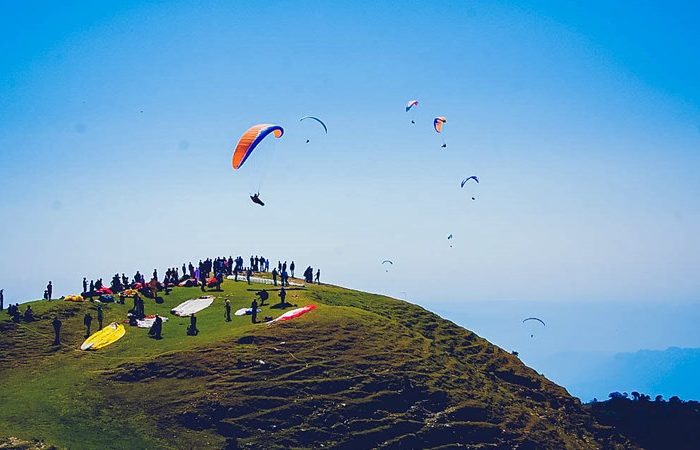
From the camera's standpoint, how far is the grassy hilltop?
4084 cm

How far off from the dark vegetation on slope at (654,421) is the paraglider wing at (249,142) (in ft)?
124

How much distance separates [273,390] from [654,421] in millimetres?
40707

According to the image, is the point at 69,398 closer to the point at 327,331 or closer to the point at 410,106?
the point at 327,331

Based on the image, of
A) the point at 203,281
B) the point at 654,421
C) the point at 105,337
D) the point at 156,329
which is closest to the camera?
the point at 105,337

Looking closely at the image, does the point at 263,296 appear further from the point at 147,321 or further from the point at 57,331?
the point at 57,331

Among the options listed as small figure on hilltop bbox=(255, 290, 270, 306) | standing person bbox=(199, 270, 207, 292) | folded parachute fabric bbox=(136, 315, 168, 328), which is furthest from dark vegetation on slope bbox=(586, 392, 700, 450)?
folded parachute fabric bbox=(136, 315, 168, 328)

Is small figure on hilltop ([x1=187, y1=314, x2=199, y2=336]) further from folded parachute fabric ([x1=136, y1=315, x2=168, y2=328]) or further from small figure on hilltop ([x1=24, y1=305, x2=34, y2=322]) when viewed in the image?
small figure on hilltop ([x1=24, y1=305, x2=34, y2=322])

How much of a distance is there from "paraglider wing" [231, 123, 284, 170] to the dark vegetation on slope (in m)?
37.7

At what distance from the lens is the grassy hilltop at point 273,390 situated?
134ft

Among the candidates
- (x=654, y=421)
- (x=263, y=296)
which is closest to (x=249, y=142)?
(x=263, y=296)

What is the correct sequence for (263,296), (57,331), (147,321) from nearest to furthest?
(57,331) → (147,321) → (263,296)

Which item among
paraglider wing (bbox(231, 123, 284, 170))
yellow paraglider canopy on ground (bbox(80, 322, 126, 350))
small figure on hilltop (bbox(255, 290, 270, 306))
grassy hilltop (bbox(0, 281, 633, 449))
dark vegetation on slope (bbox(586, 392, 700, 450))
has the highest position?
paraglider wing (bbox(231, 123, 284, 170))

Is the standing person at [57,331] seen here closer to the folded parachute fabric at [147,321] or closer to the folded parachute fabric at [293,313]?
the folded parachute fabric at [147,321]

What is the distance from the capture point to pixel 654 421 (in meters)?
64.4
